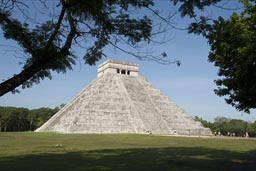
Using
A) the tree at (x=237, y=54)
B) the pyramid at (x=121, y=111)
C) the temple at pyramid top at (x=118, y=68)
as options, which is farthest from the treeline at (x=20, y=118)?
the tree at (x=237, y=54)

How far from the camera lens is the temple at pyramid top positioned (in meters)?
60.9

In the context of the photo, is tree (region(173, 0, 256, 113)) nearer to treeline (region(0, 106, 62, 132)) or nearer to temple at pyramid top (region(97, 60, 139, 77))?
temple at pyramid top (region(97, 60, 139, 77))

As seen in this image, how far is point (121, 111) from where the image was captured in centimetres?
5122

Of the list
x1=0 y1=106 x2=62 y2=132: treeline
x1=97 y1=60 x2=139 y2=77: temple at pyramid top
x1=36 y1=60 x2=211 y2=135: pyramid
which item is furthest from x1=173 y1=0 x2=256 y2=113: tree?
x1=0 y1=106 x2=62 y2=132: treeline

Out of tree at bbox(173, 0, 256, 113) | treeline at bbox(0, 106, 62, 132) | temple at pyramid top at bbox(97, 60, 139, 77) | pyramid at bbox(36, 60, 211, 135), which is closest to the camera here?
tree at bbox(173, 0, 256, 113)

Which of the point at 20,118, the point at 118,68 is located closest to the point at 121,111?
the point at 118,68

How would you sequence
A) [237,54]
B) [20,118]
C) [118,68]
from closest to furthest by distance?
[237,54], [118,68], [20,118]

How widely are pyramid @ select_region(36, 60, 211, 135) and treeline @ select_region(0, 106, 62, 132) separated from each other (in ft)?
83.5

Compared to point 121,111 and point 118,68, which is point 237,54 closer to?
point 121,111

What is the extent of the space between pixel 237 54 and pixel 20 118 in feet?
241

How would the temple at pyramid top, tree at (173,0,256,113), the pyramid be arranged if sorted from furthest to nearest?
the temple at pyramid top
the pyramid
tree at (173,0,256,113)

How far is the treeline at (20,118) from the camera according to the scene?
75.0 m

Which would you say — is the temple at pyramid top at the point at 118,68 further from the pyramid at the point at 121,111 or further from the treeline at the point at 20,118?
the treeline at the point at 20,118

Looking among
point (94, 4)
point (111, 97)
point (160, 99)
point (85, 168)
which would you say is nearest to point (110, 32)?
point (94, 4)
